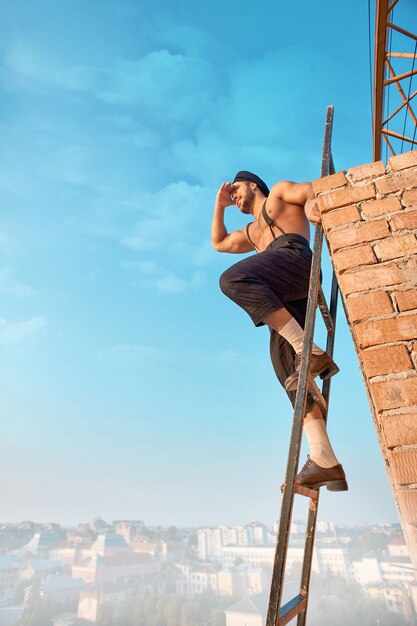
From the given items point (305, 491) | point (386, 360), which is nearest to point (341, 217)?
point (386, 360)

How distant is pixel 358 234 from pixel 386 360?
21.8 inches

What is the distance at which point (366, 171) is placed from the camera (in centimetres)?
158

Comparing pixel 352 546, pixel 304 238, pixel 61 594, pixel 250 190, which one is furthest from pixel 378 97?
pixel 61 594

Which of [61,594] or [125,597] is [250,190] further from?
[61,594]

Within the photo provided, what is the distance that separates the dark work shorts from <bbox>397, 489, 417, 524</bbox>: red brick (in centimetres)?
64

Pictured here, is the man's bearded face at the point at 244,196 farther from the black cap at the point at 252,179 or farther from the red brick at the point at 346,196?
the red brick at the point at 346,196

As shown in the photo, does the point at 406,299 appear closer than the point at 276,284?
Yes

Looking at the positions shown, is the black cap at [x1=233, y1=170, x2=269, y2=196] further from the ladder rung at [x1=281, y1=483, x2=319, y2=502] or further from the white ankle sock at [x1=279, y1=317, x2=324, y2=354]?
the ladder rung at [x1=281, y1=483, x2=319, y2=502]

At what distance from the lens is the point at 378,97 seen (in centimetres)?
819

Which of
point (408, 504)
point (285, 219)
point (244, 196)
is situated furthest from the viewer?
point (244, 196)

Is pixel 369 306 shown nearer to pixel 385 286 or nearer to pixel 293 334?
pixel 385 286

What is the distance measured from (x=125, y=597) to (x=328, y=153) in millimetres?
36273

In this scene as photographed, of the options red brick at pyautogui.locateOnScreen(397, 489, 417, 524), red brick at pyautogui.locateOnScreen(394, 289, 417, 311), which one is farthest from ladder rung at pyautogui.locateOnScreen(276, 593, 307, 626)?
red brick at pyautogui.locateOnScreen(394, 289, 417, 311)

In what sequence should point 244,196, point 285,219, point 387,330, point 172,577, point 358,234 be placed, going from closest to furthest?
1. point 387,330
2. point 358,234
3. point 285,219
4. point 244,196
5. point 172,577
